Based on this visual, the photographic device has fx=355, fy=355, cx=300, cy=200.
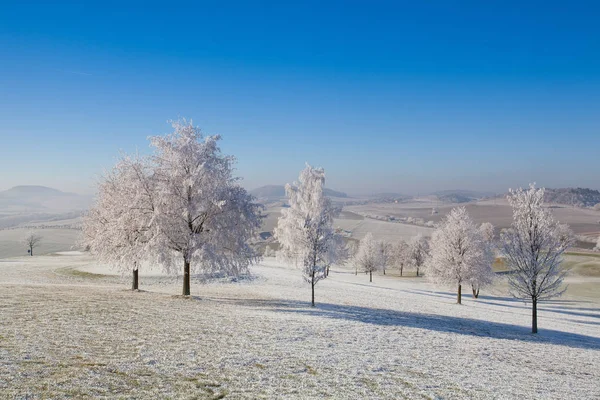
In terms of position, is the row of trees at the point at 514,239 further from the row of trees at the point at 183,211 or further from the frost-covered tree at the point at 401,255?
the frost-covered tree at the point at 401,255

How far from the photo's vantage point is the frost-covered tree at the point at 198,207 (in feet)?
88.1

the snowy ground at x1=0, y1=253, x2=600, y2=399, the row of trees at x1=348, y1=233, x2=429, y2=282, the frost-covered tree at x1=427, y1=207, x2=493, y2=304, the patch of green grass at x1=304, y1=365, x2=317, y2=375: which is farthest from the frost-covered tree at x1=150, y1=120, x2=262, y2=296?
the row of trees at x1=348, y1=233, x2=429, y2=282

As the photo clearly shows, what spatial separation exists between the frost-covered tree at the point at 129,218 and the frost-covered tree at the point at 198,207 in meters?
1.28

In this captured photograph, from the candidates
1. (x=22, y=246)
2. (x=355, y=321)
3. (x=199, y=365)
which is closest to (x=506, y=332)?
(x=355, y=321)

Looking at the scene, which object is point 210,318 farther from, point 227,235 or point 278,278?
point 278,278

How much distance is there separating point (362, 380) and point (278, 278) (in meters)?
39.4

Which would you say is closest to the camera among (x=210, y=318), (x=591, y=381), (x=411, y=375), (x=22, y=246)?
(x=411, y=375)

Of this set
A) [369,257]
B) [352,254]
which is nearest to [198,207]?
[369,257]

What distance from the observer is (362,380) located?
13.7 m

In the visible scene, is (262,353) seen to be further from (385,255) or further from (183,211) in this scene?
(385,255)

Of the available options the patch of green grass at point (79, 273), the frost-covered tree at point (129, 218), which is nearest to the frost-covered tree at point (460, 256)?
the frost-covered tree at point (129, 218)

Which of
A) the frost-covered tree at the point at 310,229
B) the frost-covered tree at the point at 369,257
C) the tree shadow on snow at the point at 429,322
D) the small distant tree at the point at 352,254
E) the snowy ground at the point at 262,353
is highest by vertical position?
the frost-covered tree at the point at 310,229

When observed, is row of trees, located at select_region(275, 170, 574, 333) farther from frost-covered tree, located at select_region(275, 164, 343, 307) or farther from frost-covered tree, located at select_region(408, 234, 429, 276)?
frost-covered tree, located at select_region(408, 234, 429, 276)

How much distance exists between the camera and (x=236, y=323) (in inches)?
837
